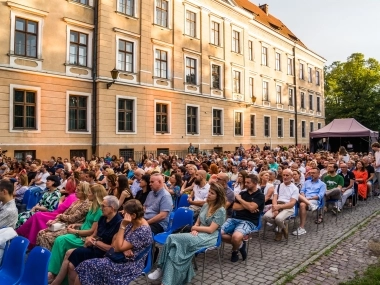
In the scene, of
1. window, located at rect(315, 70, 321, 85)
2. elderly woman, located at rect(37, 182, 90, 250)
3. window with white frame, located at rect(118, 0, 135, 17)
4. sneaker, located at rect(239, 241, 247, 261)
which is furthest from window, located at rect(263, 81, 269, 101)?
elderly woman, located at rect(37, 182, 90, 250)

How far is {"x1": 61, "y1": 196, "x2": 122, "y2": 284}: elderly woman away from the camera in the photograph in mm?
4137

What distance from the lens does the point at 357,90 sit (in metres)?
47.0

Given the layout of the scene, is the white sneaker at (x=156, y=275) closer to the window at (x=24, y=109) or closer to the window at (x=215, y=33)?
the window at (x=24, y=109)

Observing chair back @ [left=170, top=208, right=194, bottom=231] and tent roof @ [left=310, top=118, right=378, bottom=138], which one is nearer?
chair back @ [left=170, top=208, right=194, bottom=231]

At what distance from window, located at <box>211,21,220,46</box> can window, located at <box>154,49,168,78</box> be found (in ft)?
19.1

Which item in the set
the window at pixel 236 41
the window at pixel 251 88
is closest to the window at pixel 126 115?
the window at pixel 236 41

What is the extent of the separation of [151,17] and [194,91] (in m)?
6.26

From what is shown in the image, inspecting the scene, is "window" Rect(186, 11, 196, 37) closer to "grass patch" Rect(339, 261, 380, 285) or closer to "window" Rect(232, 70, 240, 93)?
"window" Rect(232, 70, 240, 93)

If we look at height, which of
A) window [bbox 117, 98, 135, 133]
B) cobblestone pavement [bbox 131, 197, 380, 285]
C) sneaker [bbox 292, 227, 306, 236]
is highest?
window [bbox 117, 98, 135, 133]

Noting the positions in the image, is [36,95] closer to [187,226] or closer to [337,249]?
[187,226]

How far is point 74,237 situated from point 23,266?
1.30m

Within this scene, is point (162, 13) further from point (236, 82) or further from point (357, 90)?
point (357, 90)

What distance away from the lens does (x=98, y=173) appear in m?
10.6

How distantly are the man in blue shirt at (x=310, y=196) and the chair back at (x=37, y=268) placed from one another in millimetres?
5254
